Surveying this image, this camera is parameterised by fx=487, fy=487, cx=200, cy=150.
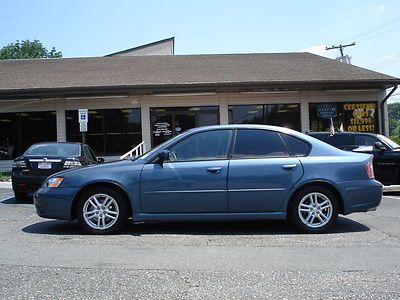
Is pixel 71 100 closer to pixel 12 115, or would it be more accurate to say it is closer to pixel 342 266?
pixel 12 115

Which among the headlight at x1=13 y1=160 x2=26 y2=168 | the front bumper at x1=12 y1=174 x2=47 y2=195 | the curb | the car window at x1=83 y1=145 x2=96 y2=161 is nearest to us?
the front bumper at x1=12 y1=174 x2=47 y2=195

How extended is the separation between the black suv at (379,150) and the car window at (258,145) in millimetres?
5479

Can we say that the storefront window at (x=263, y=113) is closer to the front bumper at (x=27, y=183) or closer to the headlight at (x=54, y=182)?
the front bumper at (x=27, y=183)

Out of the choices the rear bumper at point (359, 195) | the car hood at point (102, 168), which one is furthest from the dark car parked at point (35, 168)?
the rear bumper at point (359, 195)

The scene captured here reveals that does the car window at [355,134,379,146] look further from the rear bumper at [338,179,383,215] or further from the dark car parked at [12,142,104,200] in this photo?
the dark car parked at [12,142,104,200]

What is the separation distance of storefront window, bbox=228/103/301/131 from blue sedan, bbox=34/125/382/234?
1243cm

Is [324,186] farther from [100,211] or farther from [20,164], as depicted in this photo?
[20,164]

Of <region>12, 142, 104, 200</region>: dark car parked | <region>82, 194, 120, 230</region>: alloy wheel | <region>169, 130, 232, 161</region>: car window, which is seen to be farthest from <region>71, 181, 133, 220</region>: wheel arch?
<region>12, 142, 104, 200</region>: dark car parked

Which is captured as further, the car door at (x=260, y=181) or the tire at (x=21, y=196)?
the tire at (x=21, y=196)

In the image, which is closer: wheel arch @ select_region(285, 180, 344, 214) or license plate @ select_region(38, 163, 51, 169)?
wheel arch @ select_region(285, 180, 344, 214)

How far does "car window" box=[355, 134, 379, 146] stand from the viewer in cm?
1252

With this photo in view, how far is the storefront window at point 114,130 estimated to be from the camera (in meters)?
19.2

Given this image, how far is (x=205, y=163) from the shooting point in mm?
6828

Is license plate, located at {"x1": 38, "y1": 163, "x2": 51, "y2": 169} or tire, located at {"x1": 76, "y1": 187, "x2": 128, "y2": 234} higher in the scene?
license plate, located at {"x1": 38, "y1": 163, "x2": 51, "y2": 169}
